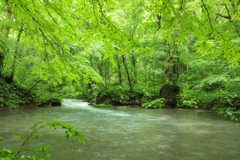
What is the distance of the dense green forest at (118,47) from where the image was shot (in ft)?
7.14

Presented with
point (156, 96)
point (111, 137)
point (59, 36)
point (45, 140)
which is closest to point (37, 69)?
point (59, 36)

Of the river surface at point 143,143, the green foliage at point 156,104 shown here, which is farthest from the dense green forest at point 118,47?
the river surface at point 143,143

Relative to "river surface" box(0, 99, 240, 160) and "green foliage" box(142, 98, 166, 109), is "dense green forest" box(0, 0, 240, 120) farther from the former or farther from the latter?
"river surface" box(0, 99, 240, 160)

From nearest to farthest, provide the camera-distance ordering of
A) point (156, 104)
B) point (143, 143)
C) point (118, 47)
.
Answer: point (118, 47) < point (143, 143) < point (156, 104)

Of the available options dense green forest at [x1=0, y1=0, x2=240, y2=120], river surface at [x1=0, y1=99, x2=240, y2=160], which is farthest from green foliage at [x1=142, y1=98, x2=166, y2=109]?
river surface at [x1=0, y1=99, x2=240, y2=160]

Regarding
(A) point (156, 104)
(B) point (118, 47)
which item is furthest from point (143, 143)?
(A) point (156, 104)

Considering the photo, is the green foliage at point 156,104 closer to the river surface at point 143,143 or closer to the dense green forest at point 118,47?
the dense green forest at point 118,47

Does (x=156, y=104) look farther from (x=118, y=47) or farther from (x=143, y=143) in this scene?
(x=118, y=47)

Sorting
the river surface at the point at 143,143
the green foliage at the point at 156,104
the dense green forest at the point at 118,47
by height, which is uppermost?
the dense green forest at the point at 118,47

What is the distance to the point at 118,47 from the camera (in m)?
2.66

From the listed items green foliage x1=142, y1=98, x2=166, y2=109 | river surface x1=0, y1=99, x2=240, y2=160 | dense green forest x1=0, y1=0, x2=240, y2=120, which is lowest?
river surface x1=0, y1=99, x2=240, y2=160

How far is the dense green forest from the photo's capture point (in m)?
2.18

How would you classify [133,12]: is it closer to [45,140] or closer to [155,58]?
[155,58]

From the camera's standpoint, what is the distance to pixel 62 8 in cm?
246
